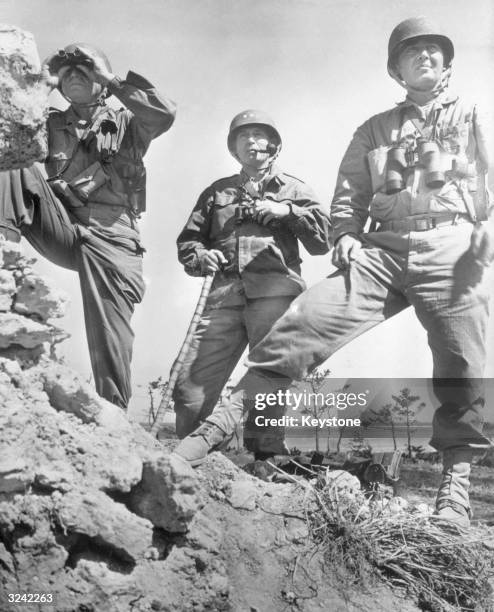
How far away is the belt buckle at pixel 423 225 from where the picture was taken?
461 cm

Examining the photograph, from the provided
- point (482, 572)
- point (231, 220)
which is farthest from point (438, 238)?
point (482, 572)

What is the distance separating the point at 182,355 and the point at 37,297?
1682 millimetres

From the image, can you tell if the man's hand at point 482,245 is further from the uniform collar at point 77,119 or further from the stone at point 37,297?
the uniform collar at point 77,119

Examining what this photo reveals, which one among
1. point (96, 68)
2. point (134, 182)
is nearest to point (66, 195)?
point (134, 182)

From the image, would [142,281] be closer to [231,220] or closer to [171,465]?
[231,220]

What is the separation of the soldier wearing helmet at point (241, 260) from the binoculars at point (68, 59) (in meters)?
1.23

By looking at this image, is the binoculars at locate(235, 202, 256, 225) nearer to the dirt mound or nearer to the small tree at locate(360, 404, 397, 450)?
the small tree at locate(360, 404, 397, 450)

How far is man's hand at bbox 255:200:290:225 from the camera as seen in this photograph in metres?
5.08

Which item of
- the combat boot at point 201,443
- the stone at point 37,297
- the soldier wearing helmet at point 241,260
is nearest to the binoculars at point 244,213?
the soldier wearing helmet at point 241,260

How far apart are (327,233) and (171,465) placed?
2.48 m

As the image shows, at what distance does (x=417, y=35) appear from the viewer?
5027 millimetres

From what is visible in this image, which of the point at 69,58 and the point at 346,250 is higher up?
the point at 69,58

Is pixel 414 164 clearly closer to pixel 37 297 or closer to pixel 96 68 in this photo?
pixel 96 68

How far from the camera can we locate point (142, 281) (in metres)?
5.33
